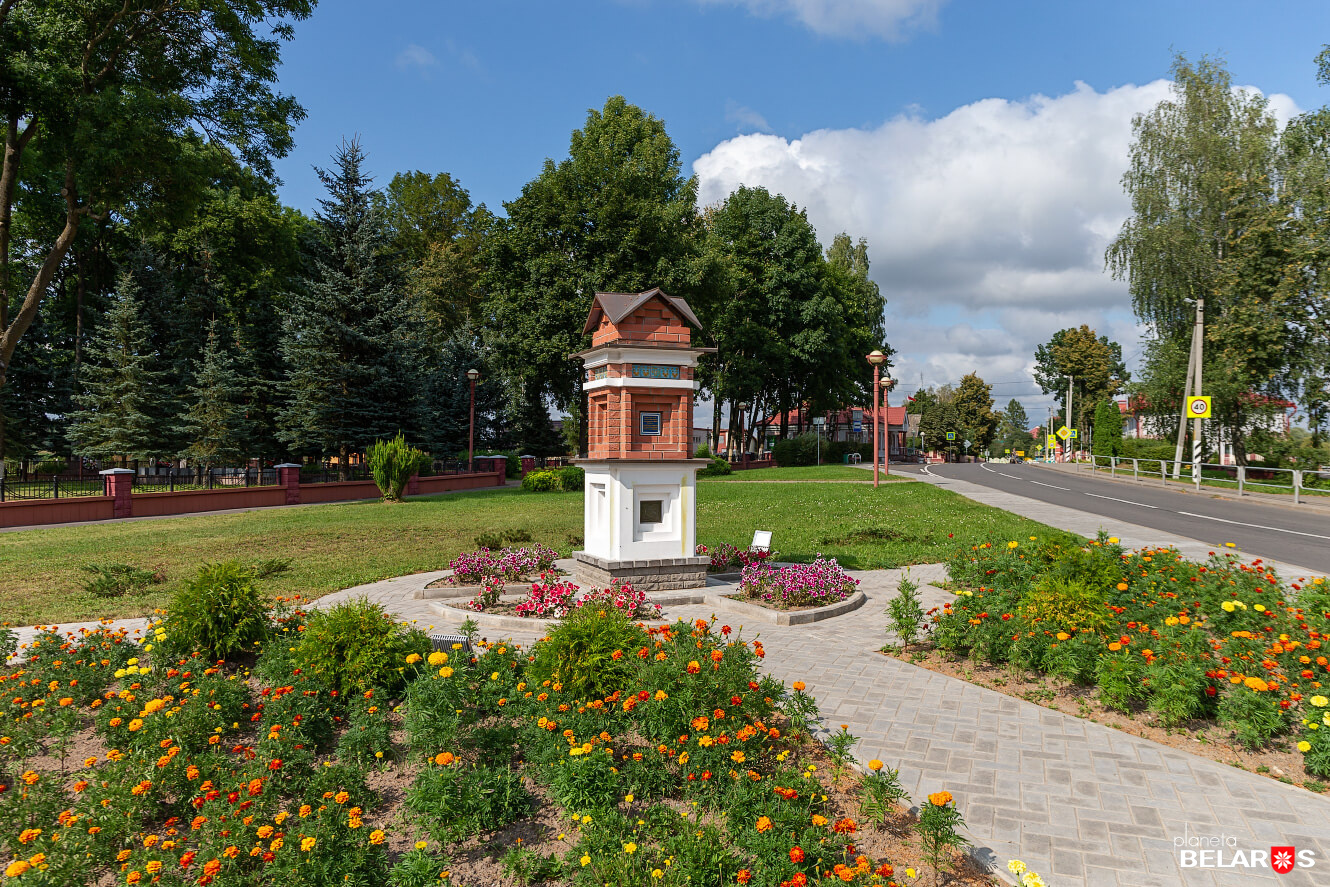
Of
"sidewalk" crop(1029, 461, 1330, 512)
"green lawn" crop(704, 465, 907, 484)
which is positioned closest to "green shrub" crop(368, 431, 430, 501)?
"green lawn" crop(704, 465, 907, 484)

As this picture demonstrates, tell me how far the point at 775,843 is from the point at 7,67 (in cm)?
2729

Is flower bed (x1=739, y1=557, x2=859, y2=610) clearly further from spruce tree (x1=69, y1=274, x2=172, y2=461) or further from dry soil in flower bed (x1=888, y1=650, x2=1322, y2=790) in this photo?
spruce tree (x1=69, y1=274, x2=172, y2=461)

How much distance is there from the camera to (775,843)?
3232mm

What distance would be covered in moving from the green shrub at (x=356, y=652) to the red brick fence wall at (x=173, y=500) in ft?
65.1

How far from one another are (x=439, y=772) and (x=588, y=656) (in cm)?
140

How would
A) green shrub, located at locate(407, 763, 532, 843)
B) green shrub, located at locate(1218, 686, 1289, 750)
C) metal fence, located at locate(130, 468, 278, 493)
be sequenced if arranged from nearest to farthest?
green shrub, located at locate(407, 763, 532, 843) < green shrub, located at locate(1218, 686, 1289, 750) < metal fence, located at locate(130, 468, 278, 493)

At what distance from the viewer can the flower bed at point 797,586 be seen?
894 centimetres

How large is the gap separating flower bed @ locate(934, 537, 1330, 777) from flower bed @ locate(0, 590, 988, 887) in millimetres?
2654

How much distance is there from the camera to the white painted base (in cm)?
948

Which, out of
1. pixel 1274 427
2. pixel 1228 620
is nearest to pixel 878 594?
pixel 1228 620

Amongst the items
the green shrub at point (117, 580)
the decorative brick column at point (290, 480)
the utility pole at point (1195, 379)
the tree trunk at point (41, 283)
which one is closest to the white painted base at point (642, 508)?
the green shrub at point (117, 580)

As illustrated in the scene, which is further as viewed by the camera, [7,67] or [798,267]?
[798,267]

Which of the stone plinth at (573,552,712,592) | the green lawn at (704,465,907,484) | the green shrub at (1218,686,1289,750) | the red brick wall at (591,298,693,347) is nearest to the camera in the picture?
the green shrub at (1218,686,1289,750)

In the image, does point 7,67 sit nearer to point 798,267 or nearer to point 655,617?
point 655,617
